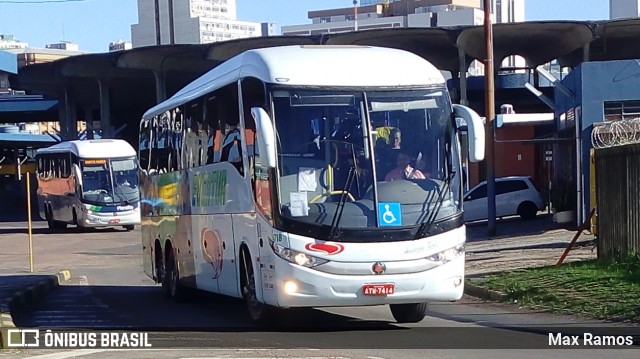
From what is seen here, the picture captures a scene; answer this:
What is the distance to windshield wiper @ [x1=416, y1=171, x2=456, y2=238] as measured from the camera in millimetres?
11469

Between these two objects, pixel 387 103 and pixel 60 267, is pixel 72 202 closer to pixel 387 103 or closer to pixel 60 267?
pixel 60 267

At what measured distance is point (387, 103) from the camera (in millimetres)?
11938

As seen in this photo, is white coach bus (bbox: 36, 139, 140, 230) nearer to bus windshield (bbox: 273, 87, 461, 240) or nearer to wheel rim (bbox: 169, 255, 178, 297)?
wheel rim (bbox: 169, 255, 178, 297)

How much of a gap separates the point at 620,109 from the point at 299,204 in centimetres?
1892

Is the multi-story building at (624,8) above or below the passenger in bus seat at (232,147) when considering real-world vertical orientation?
above

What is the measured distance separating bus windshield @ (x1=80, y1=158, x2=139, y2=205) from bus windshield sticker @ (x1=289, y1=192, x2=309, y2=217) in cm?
3084

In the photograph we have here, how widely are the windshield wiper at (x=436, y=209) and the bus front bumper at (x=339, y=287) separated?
0.46 meters

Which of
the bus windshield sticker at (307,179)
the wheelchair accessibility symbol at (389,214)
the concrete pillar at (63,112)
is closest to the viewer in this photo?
the wheelchair accessibility symbol at (389,214)

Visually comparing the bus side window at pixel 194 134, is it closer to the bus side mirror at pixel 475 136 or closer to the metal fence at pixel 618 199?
the bus side mirror at pixel 475 136

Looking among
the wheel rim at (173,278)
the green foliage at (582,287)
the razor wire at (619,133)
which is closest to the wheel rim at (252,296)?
the green foliage at (582,287)

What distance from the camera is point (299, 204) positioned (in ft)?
37.6

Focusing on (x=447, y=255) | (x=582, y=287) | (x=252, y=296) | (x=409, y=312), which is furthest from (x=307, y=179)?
(x=582, y=287)

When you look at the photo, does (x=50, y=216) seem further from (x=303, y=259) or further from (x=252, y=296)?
(x=303, y=259)

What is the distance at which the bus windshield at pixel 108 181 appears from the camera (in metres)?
41.6
